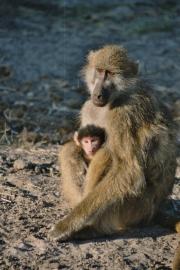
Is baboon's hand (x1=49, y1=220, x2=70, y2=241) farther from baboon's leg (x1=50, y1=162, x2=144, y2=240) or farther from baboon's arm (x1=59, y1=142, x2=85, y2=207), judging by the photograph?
baboon's arm (x1=59, y1=142, x2=85, y2=207)

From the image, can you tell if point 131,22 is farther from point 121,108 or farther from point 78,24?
point 121,108

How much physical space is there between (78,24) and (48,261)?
9.25m

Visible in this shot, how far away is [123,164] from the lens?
654 cm

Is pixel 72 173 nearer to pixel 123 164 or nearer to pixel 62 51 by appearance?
pixel 123 164

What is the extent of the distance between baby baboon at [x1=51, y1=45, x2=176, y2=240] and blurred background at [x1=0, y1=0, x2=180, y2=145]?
270cm

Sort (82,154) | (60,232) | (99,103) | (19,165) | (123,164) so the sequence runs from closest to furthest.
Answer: (60,232) → (123,164) → (99,103) → (82,154) → (19,165)

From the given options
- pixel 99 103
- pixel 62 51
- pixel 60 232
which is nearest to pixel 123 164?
pixel 99 103

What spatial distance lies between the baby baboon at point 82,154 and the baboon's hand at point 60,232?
48 centimetres

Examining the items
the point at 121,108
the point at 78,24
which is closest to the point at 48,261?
the point at 121,108

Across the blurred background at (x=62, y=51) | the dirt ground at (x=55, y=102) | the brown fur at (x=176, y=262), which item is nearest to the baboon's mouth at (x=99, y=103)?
the dirt ground at (x=55, y=102)

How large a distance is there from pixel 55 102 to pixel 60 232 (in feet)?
17.5

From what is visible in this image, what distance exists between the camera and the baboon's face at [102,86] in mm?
6855

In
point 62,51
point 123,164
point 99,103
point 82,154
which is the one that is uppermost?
point 99,103

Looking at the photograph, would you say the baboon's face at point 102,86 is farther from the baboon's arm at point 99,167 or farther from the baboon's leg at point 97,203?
the baboon's leg at point 97,203
